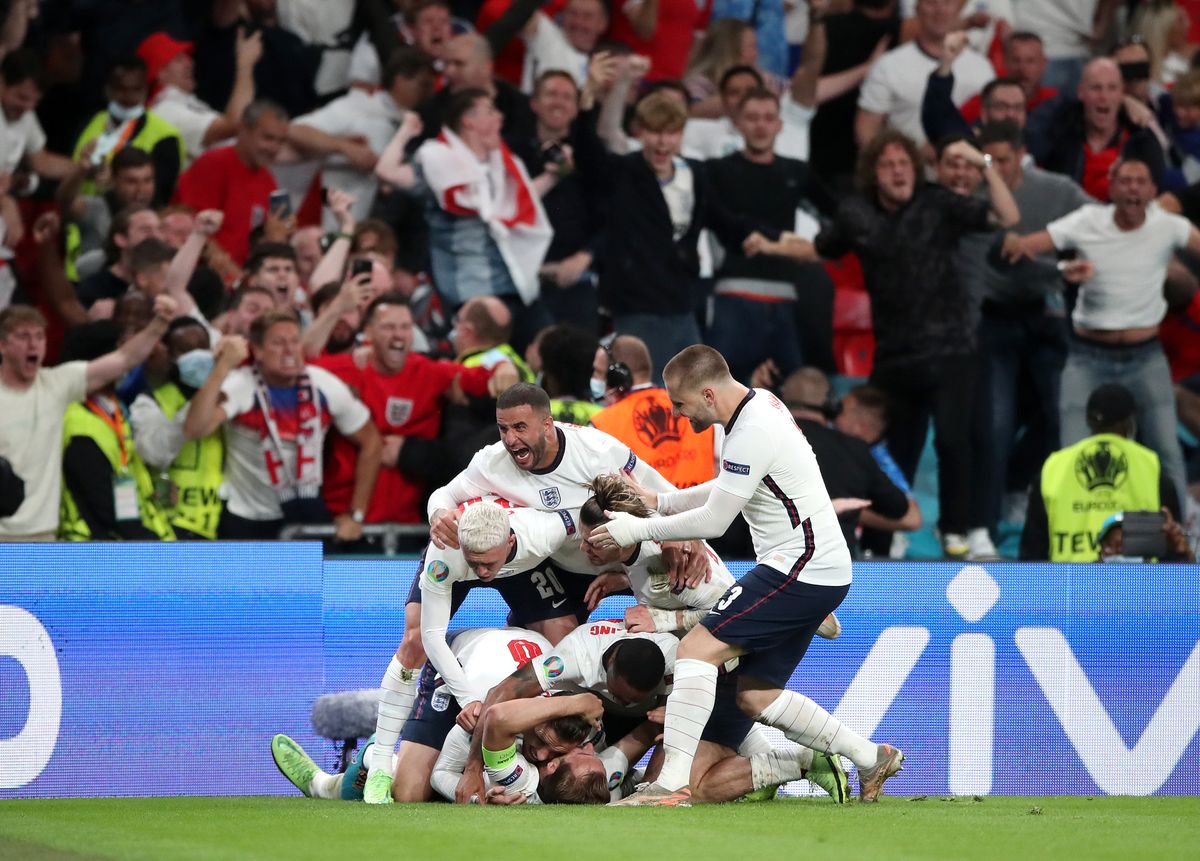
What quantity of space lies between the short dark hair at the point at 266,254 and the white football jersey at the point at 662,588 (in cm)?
429

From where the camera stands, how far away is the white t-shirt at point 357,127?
13.3 metres

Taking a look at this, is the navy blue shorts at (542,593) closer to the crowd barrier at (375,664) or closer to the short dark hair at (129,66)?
the crowd barrier at (375,664)

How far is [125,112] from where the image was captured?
12.9 meters

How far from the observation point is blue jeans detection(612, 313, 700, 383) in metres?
12.4

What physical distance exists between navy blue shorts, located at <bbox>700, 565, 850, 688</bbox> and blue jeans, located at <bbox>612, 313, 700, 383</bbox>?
172 inches

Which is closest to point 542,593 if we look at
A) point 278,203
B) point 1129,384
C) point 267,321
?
point 267,321

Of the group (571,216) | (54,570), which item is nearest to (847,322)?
(571,216)

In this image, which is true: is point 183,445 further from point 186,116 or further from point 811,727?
point 811,727

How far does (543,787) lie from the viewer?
8266 millimetres

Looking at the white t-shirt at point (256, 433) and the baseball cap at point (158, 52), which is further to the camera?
the baseball cap at point (158, 52)

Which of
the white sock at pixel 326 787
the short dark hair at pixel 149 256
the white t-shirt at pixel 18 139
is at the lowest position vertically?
the white sock at pixel 326 787

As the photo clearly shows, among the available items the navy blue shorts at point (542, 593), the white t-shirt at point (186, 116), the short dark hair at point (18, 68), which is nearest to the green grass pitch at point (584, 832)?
the navy blue shorts at point (542, 593)

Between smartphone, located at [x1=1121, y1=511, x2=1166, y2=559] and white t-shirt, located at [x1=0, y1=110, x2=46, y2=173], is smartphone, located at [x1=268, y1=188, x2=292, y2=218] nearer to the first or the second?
white t-shirt, located at [x1=0, y1=110, x2=46, y2=173]

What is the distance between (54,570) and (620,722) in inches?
114
